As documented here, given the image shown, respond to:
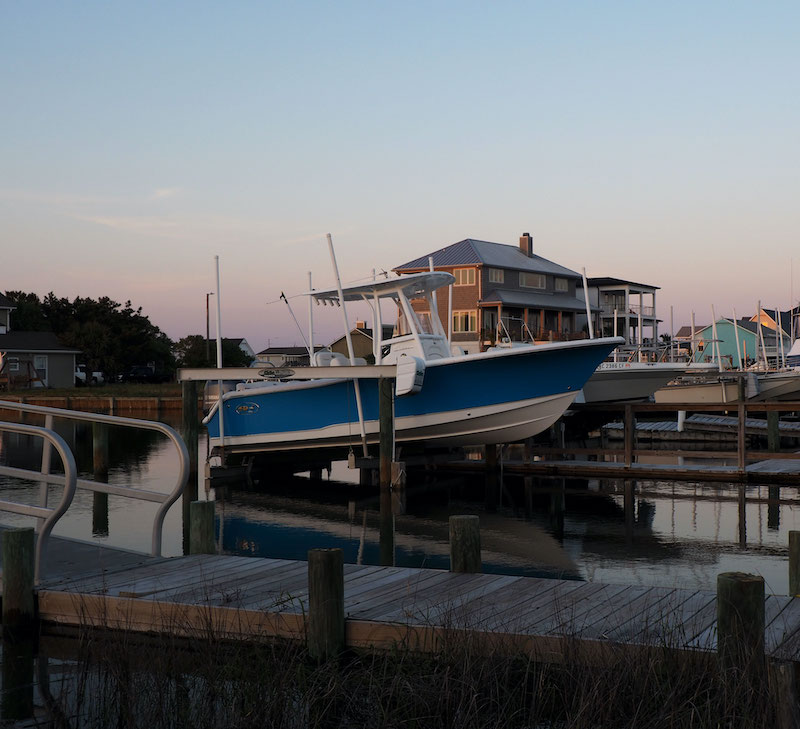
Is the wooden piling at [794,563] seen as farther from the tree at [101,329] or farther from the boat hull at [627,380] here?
the tree at [101,329]

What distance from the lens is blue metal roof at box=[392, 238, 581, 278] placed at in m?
53.8

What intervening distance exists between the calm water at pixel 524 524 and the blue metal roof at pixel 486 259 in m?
33.1

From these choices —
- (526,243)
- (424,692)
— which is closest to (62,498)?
(424,692)

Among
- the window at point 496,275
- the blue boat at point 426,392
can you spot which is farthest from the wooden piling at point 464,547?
the window at point 496,275

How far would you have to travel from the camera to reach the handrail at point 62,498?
7.93m

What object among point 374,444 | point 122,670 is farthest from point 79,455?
point 122,670

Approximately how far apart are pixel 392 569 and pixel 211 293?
64.5m

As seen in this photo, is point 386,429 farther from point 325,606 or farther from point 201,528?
point 325,606

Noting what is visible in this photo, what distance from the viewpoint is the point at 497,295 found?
5309cm

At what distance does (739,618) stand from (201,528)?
18.1ft

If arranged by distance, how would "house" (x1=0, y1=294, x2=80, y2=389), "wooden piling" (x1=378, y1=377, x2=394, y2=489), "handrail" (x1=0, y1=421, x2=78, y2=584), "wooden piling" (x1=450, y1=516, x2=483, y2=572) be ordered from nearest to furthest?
"handrail" (x1=0, y1=421, x2=78, y2=584) → "wooden piling" (x1=450, y1=516, x2=483, y2=572) → "wooden piling" (x1=378, y1=377, x2=394, y2=489) → "house" (x1=0, y1=294, x2=80, y2=389)

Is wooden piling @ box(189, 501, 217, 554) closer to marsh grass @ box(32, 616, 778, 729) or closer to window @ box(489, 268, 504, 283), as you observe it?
marsh grass @ box(32, 616, 778, 729)

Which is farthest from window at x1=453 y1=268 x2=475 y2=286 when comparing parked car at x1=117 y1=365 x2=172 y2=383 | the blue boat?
the blue boat

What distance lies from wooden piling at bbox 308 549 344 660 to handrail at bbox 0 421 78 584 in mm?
2362
